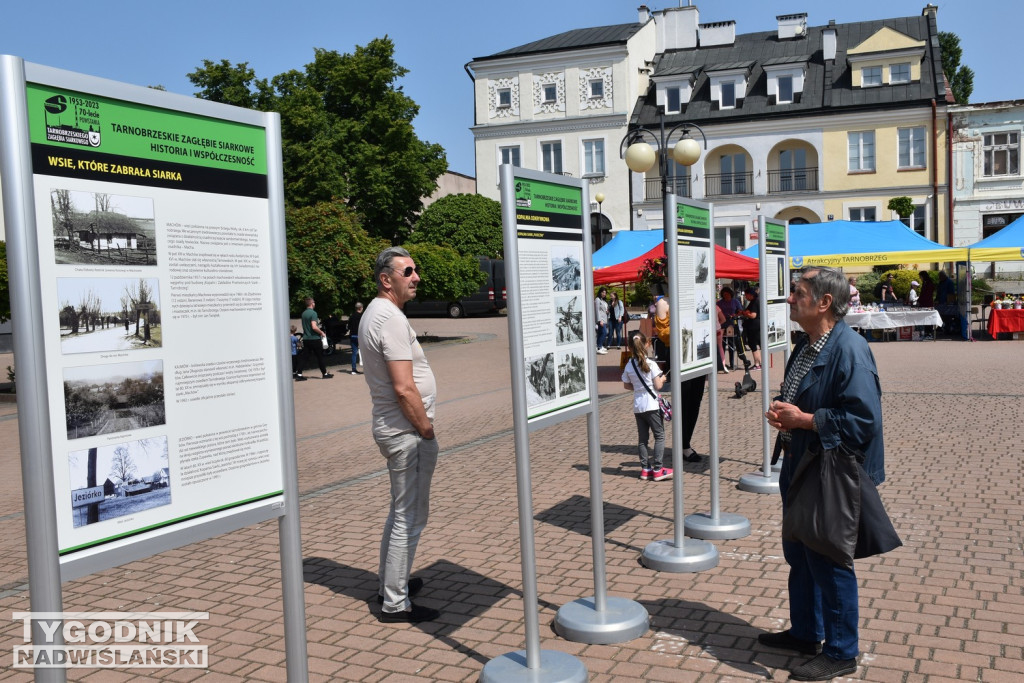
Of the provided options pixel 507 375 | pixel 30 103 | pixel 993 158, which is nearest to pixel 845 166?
pixel 993 158

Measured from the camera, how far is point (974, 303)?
3628cm

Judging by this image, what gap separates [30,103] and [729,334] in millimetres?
18226

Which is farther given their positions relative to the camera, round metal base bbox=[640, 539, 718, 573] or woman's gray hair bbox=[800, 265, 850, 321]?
round metal base bbox=[640, 539, 718, 573]

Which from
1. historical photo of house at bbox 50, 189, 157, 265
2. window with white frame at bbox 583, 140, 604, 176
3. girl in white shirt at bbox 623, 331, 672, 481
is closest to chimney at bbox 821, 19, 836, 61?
window with white frame at bbox 583, 140, 604, 176

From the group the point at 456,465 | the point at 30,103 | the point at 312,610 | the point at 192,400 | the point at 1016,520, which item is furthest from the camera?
the point at 456,465

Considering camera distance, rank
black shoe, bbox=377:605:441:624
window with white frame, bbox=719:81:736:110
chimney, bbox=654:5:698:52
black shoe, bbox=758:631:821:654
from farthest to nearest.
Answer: chimney, bbox=654:5:698:52
window with white frame, bbox=719:81:736:110
black shoe, bbox=377:605:441:624
black shoe, bbox=758:631:821:654

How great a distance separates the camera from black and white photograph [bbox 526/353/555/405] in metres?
4.27

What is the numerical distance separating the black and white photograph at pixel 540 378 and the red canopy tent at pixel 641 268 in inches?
537

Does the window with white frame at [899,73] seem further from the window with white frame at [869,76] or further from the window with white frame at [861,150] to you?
the window with white frame at [861,150]

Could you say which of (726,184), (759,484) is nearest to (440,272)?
(759,484)

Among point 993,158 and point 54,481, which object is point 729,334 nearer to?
point 54,481

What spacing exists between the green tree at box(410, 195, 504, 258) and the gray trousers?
3772cm

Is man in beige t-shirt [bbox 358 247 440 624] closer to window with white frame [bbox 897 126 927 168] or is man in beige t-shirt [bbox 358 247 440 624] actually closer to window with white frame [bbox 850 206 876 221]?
window with white frame [bbox 897 126 927 168]

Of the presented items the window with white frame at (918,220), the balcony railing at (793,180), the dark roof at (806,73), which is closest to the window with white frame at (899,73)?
the dark roof at (806,73)
